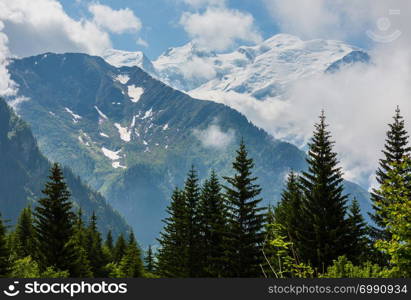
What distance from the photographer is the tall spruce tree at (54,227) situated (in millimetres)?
36719

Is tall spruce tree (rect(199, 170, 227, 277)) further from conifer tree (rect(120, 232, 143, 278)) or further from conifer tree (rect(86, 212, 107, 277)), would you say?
conifer tree (rect(86, 212, 107, 277))

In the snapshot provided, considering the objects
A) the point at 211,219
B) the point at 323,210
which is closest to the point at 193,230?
the point at 211,219

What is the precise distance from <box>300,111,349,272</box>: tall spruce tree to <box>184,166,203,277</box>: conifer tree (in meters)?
13.4

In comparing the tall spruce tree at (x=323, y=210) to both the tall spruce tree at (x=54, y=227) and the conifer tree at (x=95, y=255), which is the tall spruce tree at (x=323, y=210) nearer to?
the tall spruce tree at (x=54, y=227)

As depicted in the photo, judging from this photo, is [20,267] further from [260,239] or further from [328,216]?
[328,216]

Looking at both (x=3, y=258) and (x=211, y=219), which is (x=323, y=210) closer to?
(x=211, y=219)

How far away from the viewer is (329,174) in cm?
3481

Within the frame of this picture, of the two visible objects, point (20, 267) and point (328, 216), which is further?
point (328, 216)

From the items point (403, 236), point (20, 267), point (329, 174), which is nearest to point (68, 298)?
point (403, 236)

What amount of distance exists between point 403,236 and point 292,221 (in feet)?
88.0

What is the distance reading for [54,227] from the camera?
120 ft

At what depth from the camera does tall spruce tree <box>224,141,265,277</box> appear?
37312mm

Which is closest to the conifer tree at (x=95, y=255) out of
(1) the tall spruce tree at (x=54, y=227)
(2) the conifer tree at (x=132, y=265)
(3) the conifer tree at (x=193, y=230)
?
(2) the conifer tree at (x=132, y=265)

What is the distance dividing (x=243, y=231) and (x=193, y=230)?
8.65m
